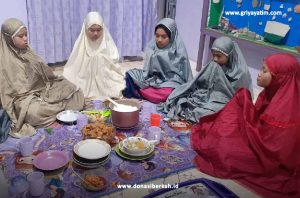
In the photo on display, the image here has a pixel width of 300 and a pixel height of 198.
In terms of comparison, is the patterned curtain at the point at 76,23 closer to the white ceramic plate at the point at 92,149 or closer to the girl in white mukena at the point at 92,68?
the girl in white mukena at the point at 92,68

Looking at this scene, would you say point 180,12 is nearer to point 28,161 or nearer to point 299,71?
point 299,71

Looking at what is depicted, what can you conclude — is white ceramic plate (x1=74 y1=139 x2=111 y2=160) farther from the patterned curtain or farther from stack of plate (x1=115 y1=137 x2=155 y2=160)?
the patterned curtain

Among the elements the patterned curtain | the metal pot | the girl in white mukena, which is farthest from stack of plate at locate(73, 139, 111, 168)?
the patterned curtain

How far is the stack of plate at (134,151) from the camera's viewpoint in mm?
1801

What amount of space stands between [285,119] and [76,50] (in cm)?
188

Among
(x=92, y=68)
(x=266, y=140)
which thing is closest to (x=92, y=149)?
(x=266, y=140)

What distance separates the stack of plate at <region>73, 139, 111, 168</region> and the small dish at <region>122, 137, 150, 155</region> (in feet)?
0.43

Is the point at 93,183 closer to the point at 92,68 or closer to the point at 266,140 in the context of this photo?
the point at 266,140

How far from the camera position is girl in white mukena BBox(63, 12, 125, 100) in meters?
2.76

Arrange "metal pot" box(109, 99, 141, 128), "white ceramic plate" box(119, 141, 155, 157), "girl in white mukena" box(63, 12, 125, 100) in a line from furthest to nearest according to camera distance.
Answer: "girl in white mukena" box(63, 12, 125, 100), "metal pot" box(109, 99, 141, 128), "white ceramic plate" box(119, 141, 155, 157)

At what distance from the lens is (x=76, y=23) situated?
3.68m

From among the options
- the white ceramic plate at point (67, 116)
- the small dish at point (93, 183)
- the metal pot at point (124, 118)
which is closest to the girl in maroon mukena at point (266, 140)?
the metal pot at point (124, 118)

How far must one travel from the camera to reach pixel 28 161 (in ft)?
5.78

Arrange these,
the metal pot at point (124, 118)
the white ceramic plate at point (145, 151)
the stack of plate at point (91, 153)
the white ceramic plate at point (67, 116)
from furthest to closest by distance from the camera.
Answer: the white ceramic plate at point (67, 116) < the metal pot at point (124, 118) < the white ceramic plate at point (145, 151) < the stack of plate at point (91, 153)
